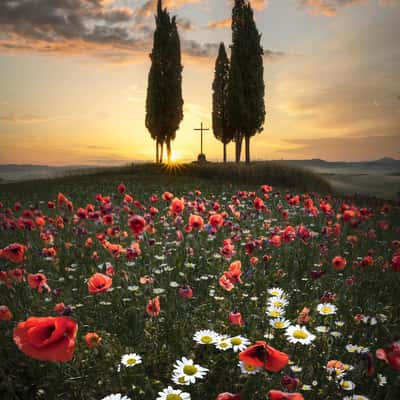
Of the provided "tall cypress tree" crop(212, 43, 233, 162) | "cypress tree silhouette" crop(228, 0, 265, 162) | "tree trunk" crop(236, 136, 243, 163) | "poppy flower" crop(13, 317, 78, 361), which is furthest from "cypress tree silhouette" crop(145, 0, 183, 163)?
"poppy flower" crop(13, 317, 78, 361)

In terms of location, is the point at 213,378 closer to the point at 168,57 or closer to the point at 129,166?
the point at 129,166

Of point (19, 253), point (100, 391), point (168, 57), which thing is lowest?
point (100, 391)

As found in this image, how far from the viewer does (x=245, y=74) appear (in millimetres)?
28781

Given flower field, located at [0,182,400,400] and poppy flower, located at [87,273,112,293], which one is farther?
poppy flower, located at [87,273,112,293]

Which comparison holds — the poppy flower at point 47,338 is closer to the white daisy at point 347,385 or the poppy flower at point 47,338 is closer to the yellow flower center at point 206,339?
the yellow flower center at point 206,339

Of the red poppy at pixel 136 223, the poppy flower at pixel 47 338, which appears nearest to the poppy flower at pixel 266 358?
the poppy flower at pixel 47 338

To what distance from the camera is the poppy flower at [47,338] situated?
54.8 inches

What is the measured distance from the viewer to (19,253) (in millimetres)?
3201

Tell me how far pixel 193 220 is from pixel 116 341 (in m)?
1.74

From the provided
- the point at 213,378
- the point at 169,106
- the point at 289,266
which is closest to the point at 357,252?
the point at 289,266

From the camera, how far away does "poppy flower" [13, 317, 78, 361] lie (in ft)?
4.57

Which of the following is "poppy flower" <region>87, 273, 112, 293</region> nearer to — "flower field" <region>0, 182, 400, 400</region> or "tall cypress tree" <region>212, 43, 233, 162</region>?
"flower field" <region>0, 182, 400, 400</region>

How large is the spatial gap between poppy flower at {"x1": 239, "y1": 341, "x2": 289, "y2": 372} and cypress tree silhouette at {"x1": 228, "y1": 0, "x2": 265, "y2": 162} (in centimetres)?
2801

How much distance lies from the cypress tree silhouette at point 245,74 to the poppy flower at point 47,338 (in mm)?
28145
